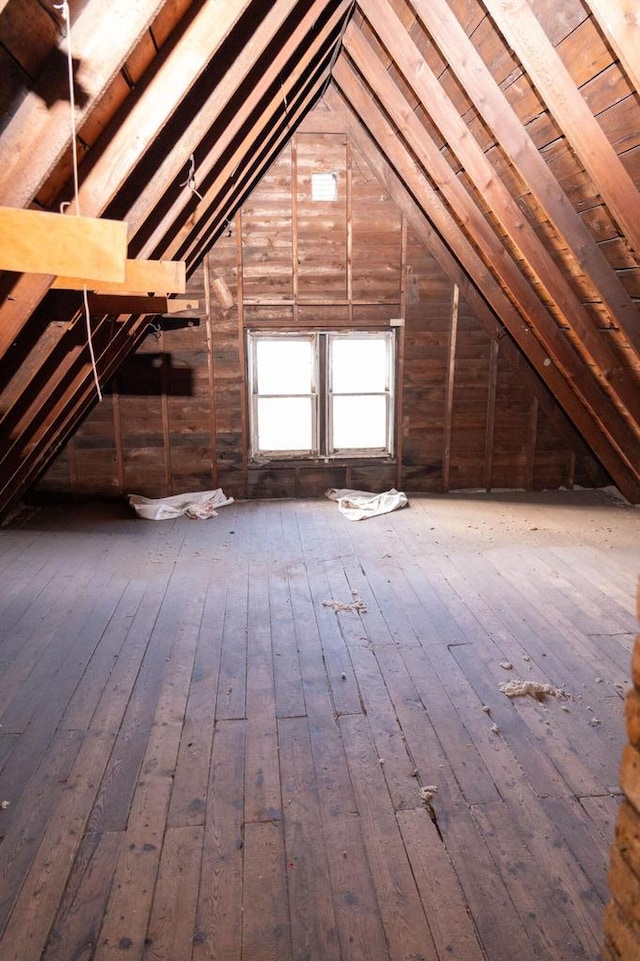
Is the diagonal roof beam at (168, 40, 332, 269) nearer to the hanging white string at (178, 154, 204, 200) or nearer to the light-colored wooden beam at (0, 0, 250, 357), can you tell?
the hanging white string at (178, 154, 204, 200)

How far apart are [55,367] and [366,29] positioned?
2.56 m

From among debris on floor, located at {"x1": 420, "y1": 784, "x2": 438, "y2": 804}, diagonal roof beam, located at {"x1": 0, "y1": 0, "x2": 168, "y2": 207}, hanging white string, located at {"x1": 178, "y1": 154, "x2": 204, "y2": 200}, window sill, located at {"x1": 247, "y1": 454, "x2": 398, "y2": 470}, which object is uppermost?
hanging white string, located at {"x1": 178, "y1": 154, "x2": 204, "y2": 200}

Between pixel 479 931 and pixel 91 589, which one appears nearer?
pixel 479 931

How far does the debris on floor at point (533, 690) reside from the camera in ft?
9.76

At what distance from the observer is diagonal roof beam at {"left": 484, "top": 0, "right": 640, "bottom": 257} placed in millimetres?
2709

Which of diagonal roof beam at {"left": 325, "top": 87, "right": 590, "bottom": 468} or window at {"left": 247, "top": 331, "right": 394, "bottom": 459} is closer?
diagonal roof beam at {"left": 325, "top": 87, "right": 590, "bottom": 468}

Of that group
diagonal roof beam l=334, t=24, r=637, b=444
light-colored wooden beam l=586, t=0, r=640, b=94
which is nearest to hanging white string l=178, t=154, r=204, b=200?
light-colored wooden beam l=586, t=0, r=640, b=94

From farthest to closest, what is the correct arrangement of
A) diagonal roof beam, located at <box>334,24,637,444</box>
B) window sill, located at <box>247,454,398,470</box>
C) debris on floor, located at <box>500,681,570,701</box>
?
window sill, located at <box>247,454,398,470</box> < diagonal roof beam, located at <box>334,24,637,444</box> < debris on floor, located at <box>500,681,570,701</box>

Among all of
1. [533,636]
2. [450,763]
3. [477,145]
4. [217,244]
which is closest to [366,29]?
[477,145]

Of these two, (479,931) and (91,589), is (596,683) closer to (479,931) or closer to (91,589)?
(479,931)

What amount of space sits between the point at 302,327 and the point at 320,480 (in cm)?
139

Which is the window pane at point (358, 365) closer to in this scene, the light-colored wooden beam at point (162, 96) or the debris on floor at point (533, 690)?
the debris on floor at point (533, 690)

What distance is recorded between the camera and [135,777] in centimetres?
243

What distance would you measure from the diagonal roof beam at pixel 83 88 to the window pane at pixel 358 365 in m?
4.46
